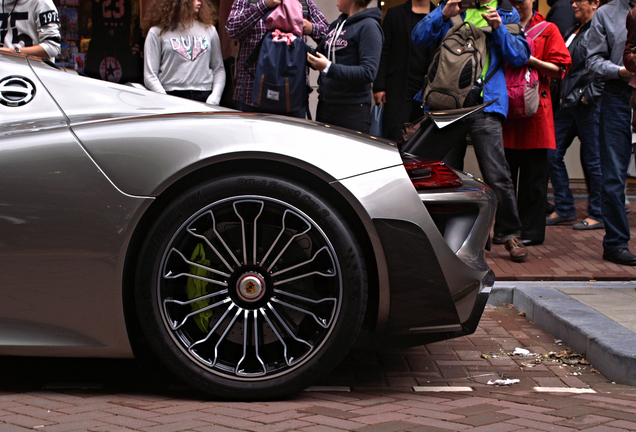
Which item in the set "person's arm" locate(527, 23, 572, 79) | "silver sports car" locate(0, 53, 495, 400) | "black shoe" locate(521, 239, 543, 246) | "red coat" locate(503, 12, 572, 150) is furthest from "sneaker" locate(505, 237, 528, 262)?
"silver sports car" locate(0, 53, 495, 400)

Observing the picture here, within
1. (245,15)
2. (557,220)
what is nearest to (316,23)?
(245,15)

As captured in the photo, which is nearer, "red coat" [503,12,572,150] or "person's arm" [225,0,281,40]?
"person's arm" [225,0,281,40]

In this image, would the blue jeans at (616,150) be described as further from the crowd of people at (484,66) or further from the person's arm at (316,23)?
the person's arm at (316,23)

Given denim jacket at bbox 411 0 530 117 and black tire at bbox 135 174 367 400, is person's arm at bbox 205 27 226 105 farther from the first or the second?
black tire at bbox 135 174 367 400

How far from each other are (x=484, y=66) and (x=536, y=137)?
81 cm

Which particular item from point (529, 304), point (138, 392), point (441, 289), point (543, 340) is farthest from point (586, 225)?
point (138, 392)

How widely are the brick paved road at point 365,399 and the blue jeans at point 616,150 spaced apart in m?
2.10

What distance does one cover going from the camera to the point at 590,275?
489 centimetres

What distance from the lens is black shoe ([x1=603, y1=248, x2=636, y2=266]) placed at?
5219 millimetres

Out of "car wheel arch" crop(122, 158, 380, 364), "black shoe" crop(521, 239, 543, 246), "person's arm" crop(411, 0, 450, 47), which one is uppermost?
"person's arm" crop(411, 0, 450, 47)

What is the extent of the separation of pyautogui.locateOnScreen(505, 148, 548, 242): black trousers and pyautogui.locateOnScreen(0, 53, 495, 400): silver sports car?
321 cm

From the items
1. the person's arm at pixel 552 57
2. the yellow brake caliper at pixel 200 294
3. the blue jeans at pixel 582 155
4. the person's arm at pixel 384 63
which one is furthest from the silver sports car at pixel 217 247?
the blue jeans at pixel 582 155

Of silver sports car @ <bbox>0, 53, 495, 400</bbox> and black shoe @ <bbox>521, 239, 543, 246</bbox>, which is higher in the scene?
silver sports car @ <bbox>0, 53, 495, 400</bbox>

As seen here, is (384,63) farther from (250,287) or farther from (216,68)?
(250,287)
